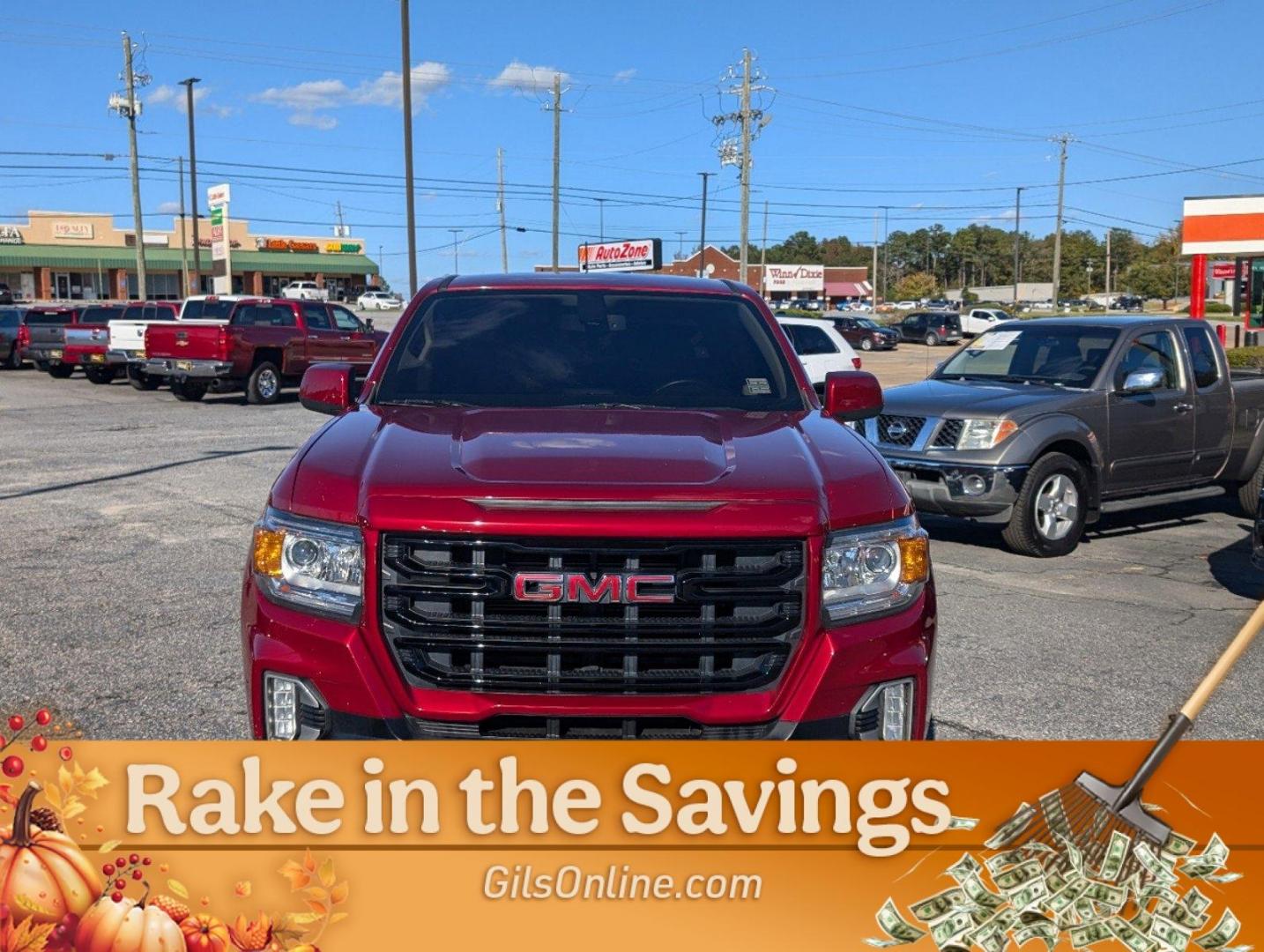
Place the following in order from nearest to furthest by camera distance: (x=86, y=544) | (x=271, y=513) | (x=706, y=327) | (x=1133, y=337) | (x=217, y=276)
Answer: (x=271, y=513)
(x=706, y=327)
(x=86, y=544)
(x=1133, y=337)
(x=217, y=276)

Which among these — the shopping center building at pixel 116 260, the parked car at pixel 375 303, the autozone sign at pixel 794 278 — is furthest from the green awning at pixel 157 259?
the autozone sign at pixel 794 278

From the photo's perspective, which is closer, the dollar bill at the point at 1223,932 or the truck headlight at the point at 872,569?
the dollar bill at the point at 1223,932

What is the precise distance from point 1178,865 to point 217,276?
185ft

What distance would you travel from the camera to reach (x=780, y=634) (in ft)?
10.1

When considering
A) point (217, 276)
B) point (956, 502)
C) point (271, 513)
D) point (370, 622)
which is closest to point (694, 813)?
point (370, 622)

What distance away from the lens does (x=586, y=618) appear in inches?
117

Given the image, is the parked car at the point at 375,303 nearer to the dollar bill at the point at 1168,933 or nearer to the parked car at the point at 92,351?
the parked car at the point at 92,351

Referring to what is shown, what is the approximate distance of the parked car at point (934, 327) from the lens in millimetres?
59125

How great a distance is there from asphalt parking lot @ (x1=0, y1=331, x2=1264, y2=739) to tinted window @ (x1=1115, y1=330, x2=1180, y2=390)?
4.20 feet

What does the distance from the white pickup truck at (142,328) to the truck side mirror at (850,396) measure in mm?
20181

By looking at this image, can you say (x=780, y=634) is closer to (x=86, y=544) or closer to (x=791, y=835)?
(x=791, y=835)

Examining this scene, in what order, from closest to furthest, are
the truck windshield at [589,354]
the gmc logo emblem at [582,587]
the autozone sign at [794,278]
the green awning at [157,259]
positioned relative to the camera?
the gmc logo emblem at [582,587] < the truck windshield at [589,354] < the green awning at [157,259] < the autozone sign at [794,278]

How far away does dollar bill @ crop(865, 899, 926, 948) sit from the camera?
2686mm

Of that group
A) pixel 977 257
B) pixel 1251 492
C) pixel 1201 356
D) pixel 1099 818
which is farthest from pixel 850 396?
pixel 977 257
